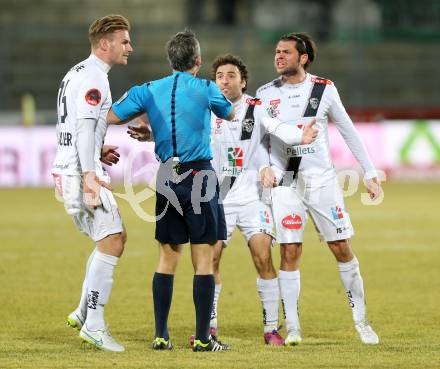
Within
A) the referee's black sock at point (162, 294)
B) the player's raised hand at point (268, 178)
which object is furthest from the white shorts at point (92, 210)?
the player's raised hand at point (268, 178)

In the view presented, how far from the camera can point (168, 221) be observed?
7227 mm

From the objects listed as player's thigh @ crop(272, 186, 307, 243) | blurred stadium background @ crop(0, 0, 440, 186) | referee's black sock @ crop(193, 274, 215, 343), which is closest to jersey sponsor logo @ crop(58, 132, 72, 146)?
referee's black sock @ crop(193, 274, 215, 343)

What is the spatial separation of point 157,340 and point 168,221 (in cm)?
83

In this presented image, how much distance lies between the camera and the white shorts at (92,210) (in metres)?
7.34

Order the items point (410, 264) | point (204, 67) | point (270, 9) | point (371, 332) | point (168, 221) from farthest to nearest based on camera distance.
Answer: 1. point (270, 9)
2. point (204, 67)
3. point (410, 264)
4. point (371, 332)
5. point (168, 221)

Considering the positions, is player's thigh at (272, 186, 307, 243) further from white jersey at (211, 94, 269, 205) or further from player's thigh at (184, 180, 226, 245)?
player's thigh at (184, 180, 226, 245)

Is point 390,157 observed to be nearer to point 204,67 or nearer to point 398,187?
point 398,187

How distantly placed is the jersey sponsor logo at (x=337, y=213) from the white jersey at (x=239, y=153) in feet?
2.31

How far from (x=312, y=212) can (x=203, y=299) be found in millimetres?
1333

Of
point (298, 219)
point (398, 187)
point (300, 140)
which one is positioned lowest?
point (398, 187)

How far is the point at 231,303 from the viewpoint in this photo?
33.3 feet

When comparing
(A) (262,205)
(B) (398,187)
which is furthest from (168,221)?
(B) (398,187)

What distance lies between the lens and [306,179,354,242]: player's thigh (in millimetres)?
7926

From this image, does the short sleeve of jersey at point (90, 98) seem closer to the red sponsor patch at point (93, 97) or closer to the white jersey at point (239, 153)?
the red sponsor patch at point (93, 97)
